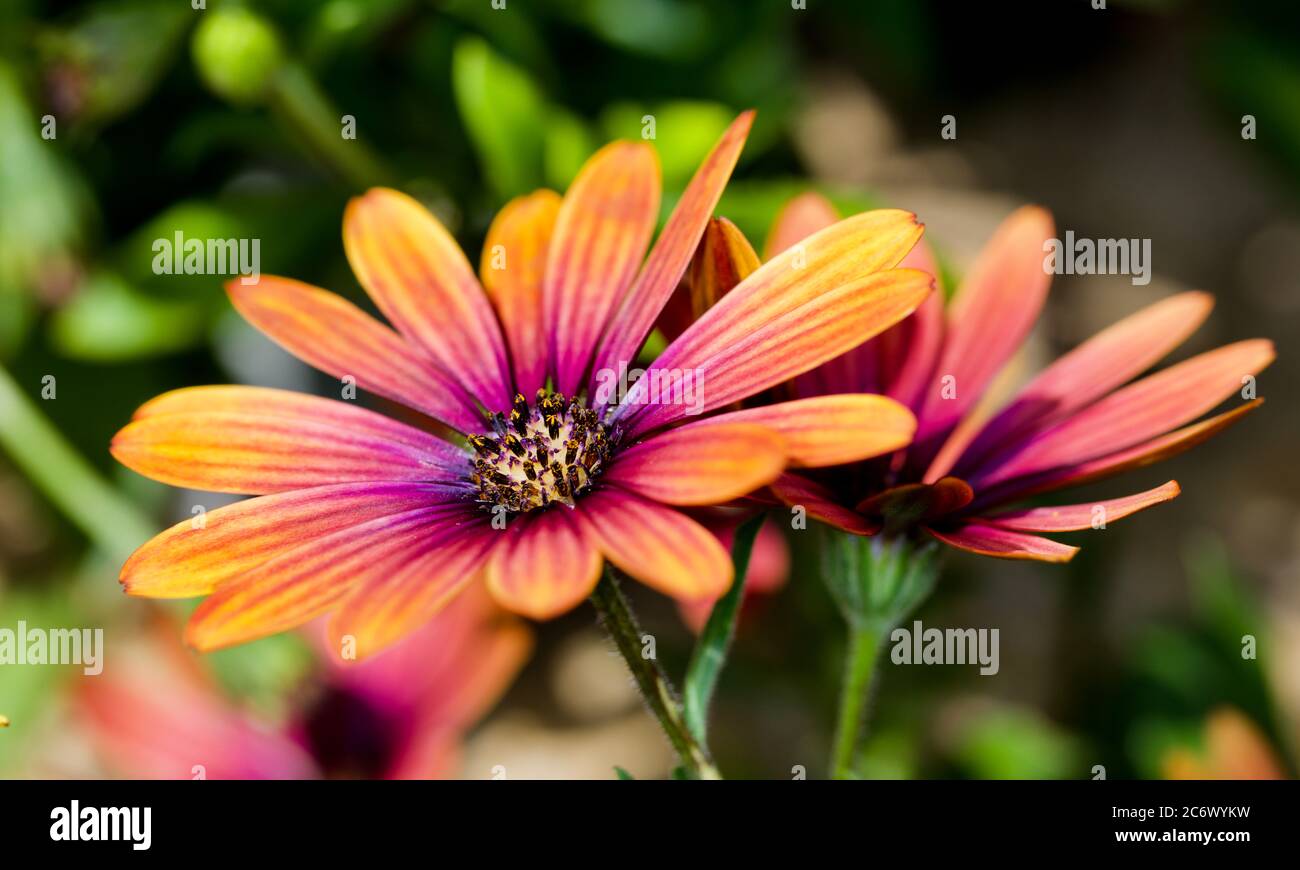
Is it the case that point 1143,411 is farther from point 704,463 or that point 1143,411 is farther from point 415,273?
point 415,273

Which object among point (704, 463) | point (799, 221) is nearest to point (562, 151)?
Answer: point (799, 221)

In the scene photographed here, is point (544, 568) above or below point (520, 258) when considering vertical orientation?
below

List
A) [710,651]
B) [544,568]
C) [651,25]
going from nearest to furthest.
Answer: [544,568] < [710,651] < [651,25]

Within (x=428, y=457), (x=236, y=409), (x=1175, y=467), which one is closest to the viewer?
(x=236, y=409)
